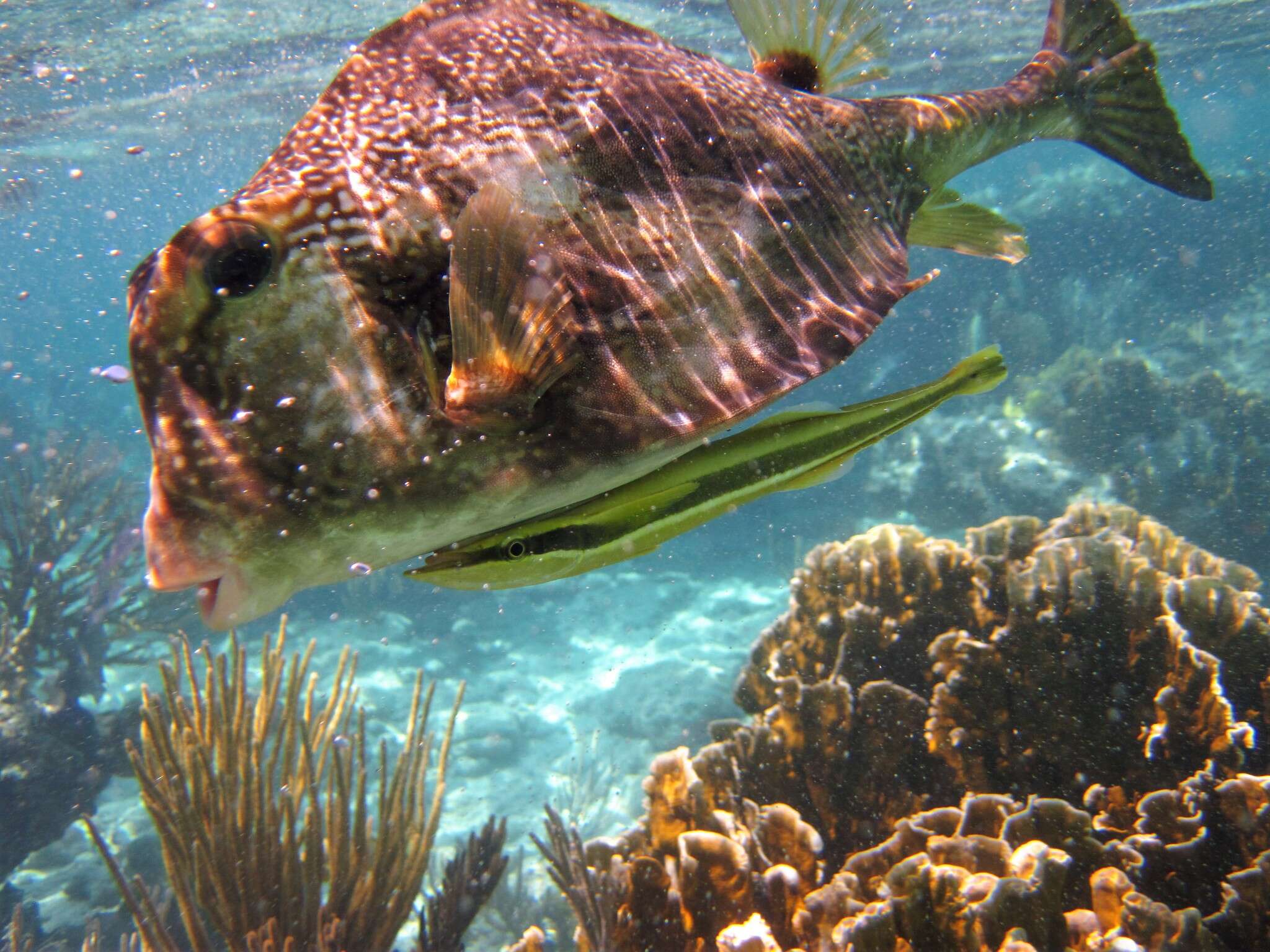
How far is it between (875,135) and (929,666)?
3014 mm

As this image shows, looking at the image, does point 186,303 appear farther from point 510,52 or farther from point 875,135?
point 875,135

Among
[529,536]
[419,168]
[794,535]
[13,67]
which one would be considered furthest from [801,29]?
[13,67]

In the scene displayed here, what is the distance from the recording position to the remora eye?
89 cm

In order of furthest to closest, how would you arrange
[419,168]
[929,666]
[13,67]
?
[13,67] < [929,666] < [419,168]

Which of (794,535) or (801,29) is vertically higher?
(801,29)

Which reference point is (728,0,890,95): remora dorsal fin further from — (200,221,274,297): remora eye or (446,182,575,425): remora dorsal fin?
(200,221,274,297): remora eye

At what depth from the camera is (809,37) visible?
1866 millimetres

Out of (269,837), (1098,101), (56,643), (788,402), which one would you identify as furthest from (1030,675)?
(56,643)

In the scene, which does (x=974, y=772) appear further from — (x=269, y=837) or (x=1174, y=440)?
(x=1174, y=440)

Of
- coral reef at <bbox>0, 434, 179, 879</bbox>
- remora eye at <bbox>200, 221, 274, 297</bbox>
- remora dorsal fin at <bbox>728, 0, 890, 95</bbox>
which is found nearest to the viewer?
remora eye at <bbox>200, 221, 274, 297</bbox>

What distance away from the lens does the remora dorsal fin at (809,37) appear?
1.83 m

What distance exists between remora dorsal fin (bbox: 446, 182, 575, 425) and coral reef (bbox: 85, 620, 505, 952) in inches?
113

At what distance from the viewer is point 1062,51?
2.17 metres

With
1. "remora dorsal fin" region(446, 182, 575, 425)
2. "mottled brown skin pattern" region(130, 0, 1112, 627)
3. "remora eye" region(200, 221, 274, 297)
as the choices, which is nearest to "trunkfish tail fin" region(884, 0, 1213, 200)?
"mottled brown skin pattern" region(130, 0, 1112, 627)
